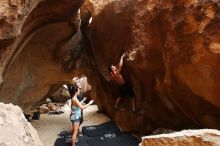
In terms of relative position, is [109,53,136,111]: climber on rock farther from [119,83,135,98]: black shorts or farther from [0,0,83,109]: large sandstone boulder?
[0,0,83,109]: large sandstone boulder

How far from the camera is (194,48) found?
22.2 feet

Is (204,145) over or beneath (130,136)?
over

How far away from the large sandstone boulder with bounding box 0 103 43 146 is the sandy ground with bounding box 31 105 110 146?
6269mm

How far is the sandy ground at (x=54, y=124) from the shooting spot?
33.4 feet

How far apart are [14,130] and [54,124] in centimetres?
970

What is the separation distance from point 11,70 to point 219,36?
20.3 feet

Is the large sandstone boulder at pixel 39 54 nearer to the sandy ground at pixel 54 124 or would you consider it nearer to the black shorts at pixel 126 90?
the sandy ground at pixel 54 124

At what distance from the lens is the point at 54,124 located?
A: 1237 cm

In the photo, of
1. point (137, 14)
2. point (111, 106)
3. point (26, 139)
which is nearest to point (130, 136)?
point (111, 106)

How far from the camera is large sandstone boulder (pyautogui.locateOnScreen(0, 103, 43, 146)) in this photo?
8.72ft

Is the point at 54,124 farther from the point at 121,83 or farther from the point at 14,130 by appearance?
the point at 14,130

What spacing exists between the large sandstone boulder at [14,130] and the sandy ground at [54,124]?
627 cm

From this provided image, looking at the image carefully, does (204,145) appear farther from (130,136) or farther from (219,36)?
(130,136)

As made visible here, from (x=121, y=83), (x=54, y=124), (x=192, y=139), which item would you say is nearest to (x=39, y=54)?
(x=54, y=124)
